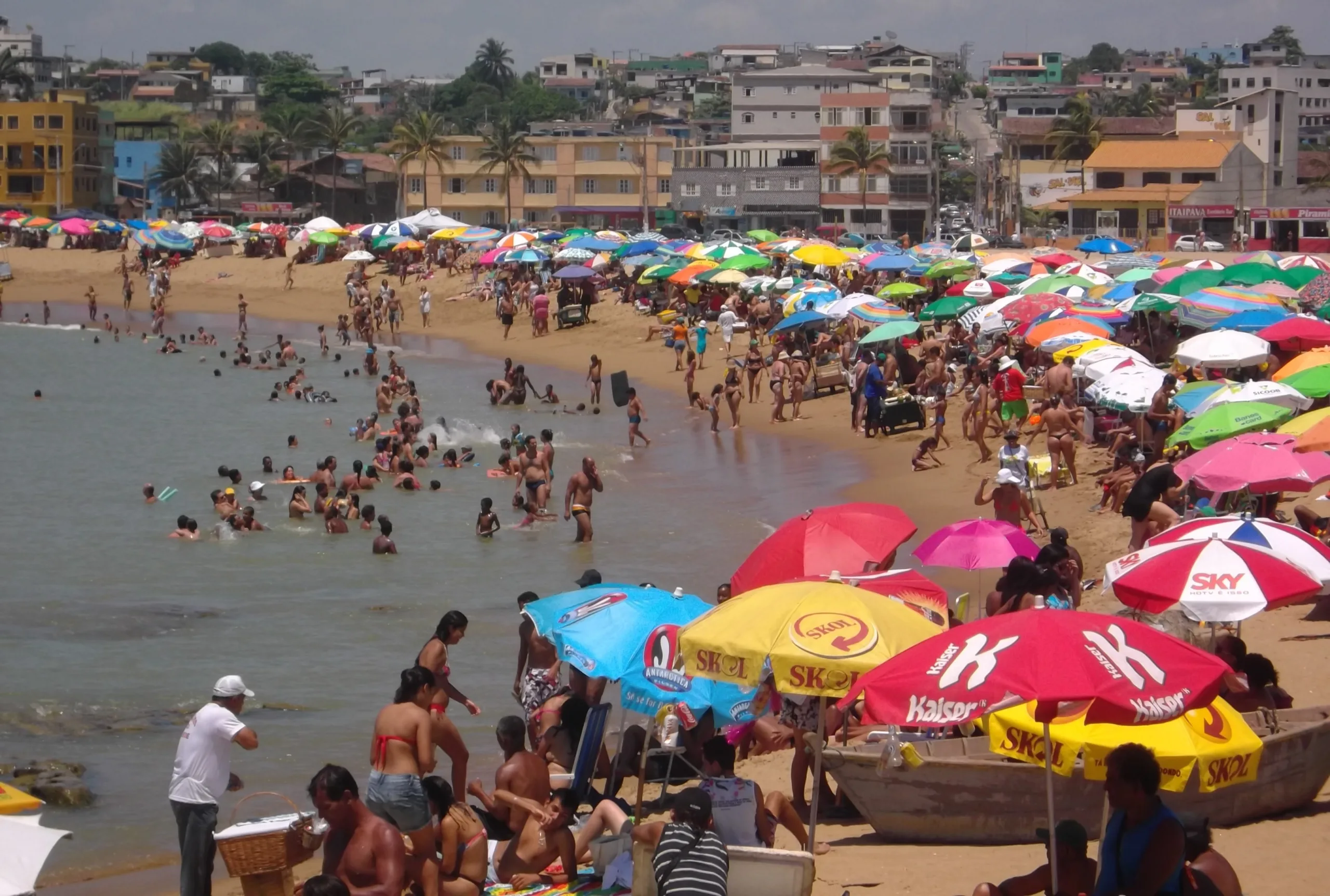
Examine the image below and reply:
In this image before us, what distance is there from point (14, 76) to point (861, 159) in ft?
177

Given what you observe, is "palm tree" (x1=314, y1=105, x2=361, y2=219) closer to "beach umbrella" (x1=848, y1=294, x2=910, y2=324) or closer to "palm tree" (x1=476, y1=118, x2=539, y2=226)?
"palm tree" (x1=476, y1=118, x2=539, y2=226)

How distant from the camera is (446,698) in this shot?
893 centimetres

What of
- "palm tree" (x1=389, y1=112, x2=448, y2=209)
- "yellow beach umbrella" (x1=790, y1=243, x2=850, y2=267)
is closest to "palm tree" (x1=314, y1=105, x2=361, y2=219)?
Answer: "palm tree" (x1=389, y1=112, x2=448, y2=209)

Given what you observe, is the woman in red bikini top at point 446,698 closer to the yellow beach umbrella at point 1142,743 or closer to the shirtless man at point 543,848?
the shirtless man at point 543,848

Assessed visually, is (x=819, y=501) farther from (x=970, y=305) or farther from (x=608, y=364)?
(x=608, y=364)

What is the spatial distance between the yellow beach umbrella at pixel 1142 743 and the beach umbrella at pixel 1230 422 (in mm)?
6813

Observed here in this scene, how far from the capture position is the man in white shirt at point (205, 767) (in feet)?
24.6

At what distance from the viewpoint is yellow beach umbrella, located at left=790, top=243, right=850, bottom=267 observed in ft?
115

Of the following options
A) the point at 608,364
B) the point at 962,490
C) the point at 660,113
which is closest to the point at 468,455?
the point at 962,490

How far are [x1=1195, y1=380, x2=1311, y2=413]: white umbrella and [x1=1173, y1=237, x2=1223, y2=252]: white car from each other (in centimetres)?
3782

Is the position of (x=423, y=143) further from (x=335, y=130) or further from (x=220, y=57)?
(x=220, y=57)

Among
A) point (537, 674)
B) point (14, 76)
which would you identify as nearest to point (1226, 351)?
point (537, 674)

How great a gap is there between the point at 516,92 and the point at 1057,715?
423 ft

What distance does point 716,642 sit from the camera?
690cm
